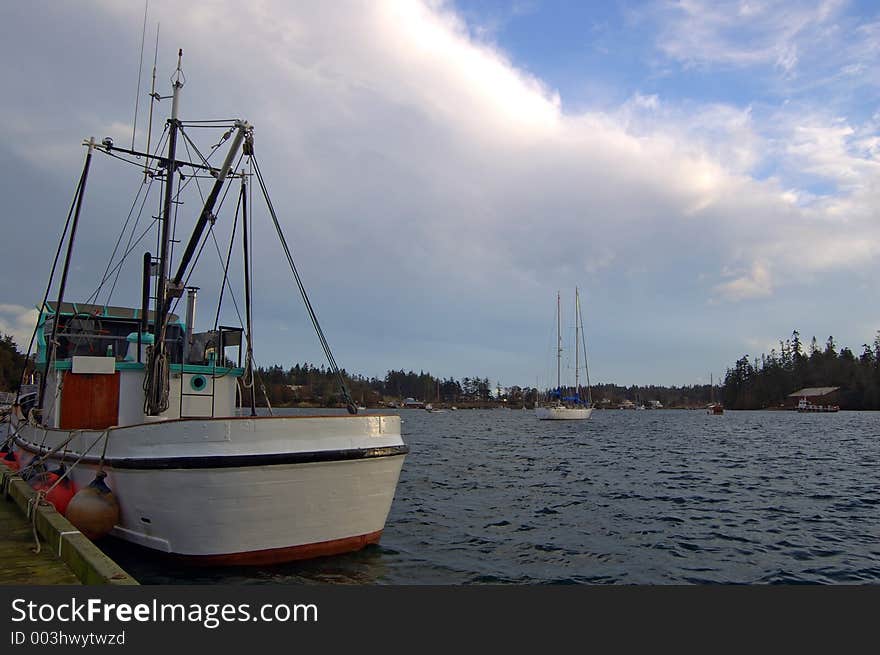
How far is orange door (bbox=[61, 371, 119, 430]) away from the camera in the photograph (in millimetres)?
11867

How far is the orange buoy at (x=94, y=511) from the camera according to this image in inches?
364

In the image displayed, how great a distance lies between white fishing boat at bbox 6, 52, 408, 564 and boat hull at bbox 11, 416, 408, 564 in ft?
0.06

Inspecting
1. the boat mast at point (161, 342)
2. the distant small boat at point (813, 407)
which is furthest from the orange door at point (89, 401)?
the distant small boat at point (813, 407)

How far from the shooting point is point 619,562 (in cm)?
1038

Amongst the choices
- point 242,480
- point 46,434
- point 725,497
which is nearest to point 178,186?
point 46,434

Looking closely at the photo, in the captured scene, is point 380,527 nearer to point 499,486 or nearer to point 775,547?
point 775,547

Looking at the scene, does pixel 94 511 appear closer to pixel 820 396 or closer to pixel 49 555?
pixel 49 555

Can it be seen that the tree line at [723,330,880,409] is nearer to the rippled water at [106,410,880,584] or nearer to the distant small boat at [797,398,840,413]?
the distant small boat at [797,398,840,413]

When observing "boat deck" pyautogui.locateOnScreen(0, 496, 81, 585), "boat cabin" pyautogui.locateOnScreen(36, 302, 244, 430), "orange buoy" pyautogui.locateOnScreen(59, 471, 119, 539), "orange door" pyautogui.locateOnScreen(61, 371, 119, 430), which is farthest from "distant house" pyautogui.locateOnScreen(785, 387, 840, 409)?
"boat deck" pyautogui.locateOnScreen(0, 496, 81, 585)

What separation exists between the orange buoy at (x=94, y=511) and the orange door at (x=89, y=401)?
2.40 metres

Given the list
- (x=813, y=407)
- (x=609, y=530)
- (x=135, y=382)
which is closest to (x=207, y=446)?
(x=135, y=382)

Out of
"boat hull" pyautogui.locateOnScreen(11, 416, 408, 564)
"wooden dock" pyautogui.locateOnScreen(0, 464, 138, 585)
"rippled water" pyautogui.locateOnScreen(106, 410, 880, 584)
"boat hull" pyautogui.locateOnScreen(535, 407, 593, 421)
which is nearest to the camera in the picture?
"wooden dock" pyautogui.locateOnScreen(0, 464, 138, 585)

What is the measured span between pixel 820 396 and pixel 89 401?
14361 centimetres

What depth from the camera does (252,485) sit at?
844 centimetres
